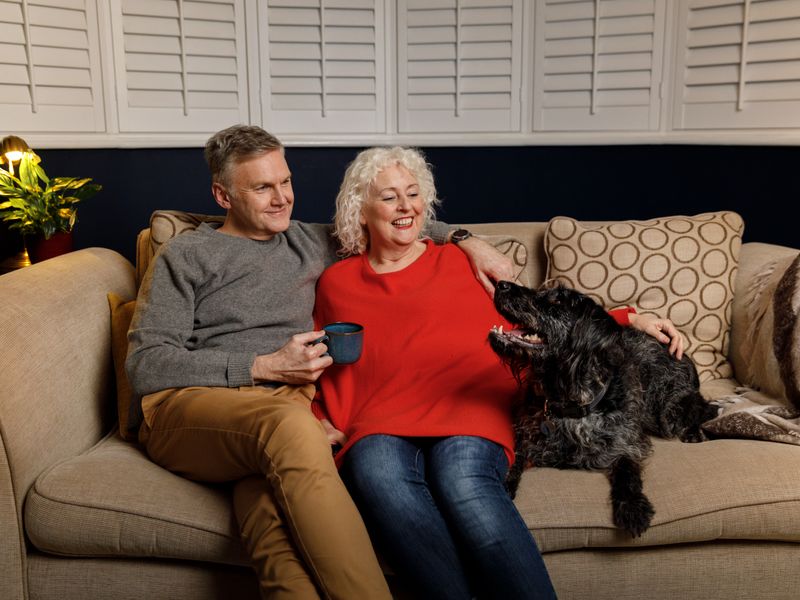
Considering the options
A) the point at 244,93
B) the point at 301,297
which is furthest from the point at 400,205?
the point at 244,93

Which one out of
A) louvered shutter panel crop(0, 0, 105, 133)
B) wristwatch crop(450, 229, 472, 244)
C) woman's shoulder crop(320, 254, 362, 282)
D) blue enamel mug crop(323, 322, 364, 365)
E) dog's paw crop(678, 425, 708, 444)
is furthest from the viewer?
louvered shutter panel crop(0, 0, 105, 133)

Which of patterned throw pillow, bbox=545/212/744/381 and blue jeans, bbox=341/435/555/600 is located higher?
patterned throw pillow, bbox=545/212/744/381

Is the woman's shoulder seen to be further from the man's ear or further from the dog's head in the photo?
the dog's head

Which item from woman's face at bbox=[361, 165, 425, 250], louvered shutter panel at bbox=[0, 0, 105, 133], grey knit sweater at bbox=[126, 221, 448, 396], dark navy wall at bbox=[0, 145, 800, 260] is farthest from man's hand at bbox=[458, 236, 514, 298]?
louvered shutter panel at bbox=[0, 0, 105, 133]

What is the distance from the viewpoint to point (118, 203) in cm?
378

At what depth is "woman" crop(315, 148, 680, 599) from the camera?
5.51 ft

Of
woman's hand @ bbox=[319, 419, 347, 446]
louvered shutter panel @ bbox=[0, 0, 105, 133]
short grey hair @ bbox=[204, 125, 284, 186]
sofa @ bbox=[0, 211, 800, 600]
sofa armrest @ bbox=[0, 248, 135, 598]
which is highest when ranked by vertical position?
louvered shutter panel @ bbox=[0, 0, 105, 133]

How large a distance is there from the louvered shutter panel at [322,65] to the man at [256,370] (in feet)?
5.46

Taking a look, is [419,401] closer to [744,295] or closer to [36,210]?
[744,295]

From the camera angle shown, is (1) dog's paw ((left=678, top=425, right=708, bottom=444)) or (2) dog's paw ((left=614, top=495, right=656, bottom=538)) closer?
(2) dog's paw ((left=614, top=495, right=656, bottom=538))

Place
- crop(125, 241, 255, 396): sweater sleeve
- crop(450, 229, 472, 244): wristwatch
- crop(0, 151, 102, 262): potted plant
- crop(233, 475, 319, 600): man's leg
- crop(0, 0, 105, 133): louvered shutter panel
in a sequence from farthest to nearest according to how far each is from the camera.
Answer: crop(0, 0, 105, 133): louvered shutter panel < crop(0, 151, 102, 262): potted plant < crop(450, 229, 472, 244): wristwatch < crop(125, 241, 255, 396): sweater sleeve < crop(233, 475, 319, 600): man's leg

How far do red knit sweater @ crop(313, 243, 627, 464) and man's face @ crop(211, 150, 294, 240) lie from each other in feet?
0.74

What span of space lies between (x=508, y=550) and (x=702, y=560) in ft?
1.76

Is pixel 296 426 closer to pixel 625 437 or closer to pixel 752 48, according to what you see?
pixel 625 437
